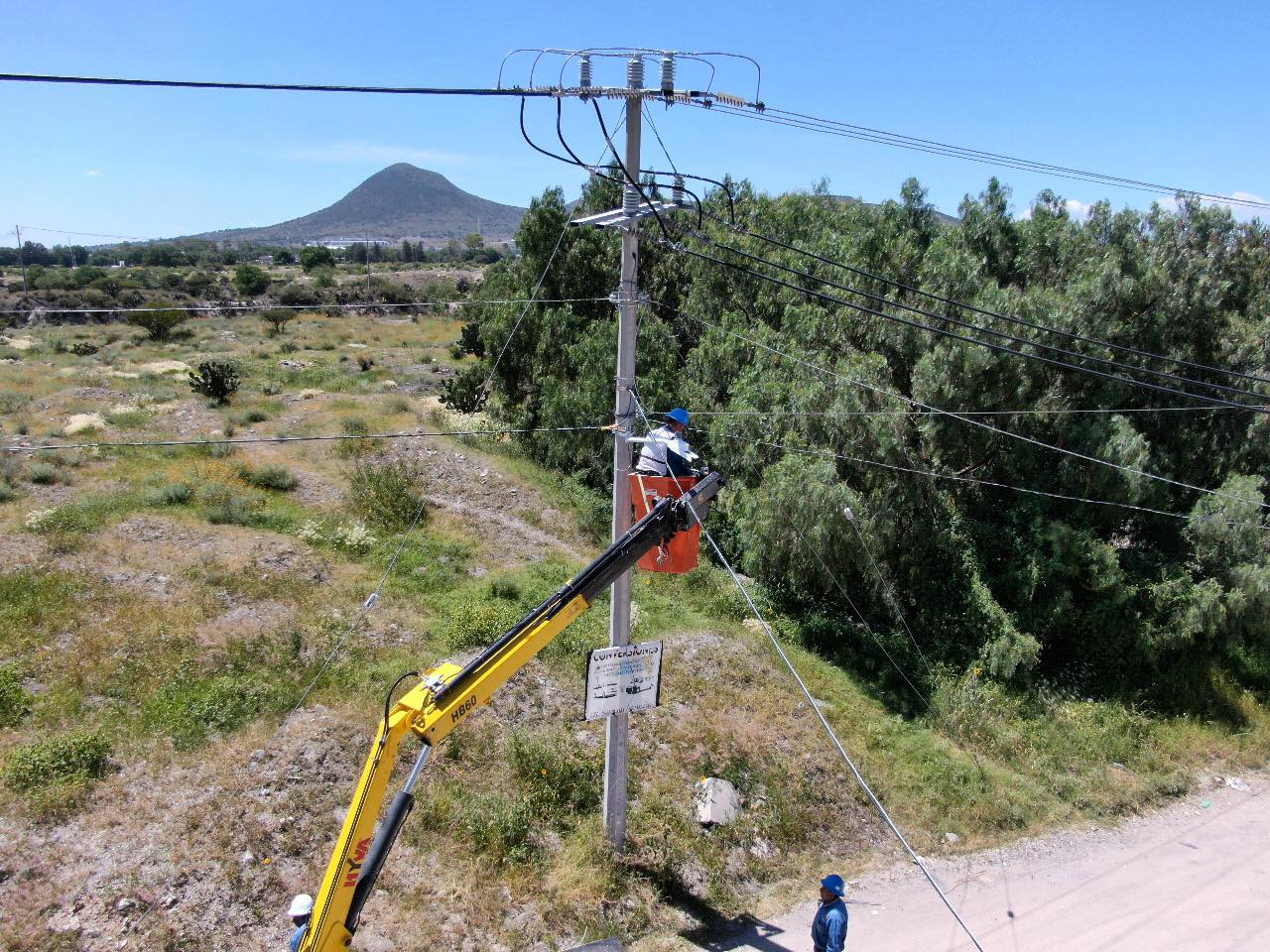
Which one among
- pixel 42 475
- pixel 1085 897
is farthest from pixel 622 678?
pixel 42 475

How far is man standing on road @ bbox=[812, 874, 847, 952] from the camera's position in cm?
700

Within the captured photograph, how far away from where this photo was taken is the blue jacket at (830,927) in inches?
275

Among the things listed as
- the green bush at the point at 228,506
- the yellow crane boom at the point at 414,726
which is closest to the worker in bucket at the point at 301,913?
the yellow crane boom at the point at 414,726

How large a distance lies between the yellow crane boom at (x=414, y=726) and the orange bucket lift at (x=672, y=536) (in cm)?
42

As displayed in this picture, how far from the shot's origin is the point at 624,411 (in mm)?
8172

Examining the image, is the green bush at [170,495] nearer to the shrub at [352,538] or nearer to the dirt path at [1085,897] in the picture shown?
the shrub at [352,538]

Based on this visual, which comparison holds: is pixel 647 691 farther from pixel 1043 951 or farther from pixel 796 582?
pixel 796 582

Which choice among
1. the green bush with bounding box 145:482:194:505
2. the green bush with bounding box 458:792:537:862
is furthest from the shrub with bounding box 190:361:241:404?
the green bush with bounding box 458:792:537:862

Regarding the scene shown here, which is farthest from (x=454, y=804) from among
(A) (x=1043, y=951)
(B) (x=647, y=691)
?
(A) (x=1043, y=951)

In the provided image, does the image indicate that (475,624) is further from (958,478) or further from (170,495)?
(958,478)

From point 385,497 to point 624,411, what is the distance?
9984 millimetres

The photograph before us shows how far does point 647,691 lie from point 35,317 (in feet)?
172

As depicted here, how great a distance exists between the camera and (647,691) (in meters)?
8.66

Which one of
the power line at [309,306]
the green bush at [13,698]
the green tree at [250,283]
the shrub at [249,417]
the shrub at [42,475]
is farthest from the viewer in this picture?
the green tree at [250,283]
